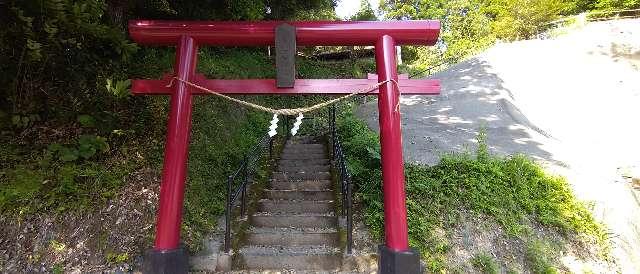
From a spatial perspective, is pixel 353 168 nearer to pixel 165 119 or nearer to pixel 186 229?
pixel 186 229

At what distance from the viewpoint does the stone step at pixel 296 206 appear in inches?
242

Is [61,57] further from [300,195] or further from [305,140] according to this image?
[305,140]

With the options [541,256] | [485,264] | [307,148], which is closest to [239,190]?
[485,264]

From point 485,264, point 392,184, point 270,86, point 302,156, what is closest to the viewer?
point 392,184

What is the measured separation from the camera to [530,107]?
12.0 metres

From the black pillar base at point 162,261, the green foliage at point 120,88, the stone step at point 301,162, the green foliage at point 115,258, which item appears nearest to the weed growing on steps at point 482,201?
the stone step at point 301,162

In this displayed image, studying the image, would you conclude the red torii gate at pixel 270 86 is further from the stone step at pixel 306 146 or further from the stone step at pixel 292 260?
the stone step at pixel 306 146

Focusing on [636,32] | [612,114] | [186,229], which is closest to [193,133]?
[186,229]

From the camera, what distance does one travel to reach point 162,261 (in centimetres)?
418

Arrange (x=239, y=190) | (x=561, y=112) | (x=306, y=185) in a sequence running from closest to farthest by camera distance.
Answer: (x=239, y=190)
(x=306, y=185)
(x=561, y=112)

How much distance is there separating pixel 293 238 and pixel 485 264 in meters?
2.46

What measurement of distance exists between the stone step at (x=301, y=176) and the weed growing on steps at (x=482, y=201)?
0.85 metres

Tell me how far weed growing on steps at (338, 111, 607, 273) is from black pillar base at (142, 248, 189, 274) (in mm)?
2488

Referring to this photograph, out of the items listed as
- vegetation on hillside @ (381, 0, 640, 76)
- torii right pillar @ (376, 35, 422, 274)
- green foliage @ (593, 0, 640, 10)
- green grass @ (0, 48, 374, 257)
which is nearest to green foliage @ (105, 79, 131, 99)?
green grass @ (0, 48, 374, 257)
